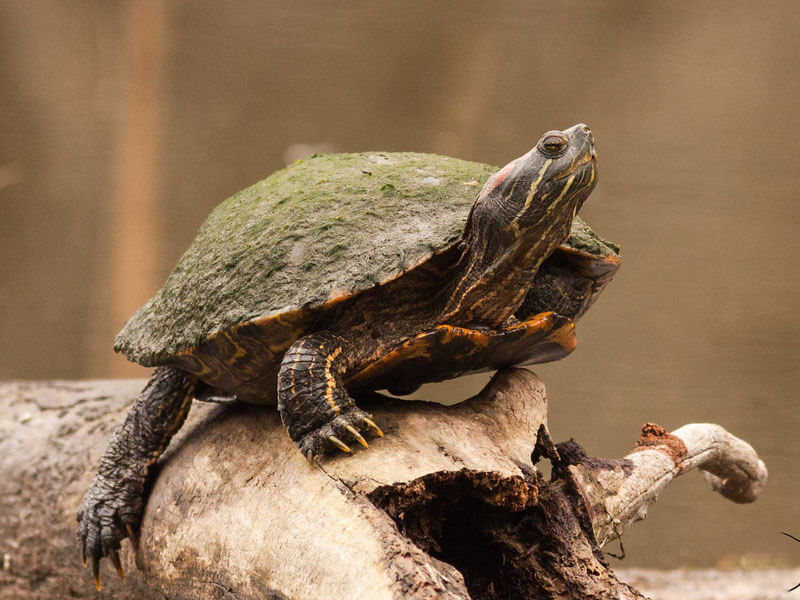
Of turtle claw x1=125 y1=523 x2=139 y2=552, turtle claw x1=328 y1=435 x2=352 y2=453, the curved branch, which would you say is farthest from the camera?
turtle claw x1=125 y1=523 x2=139 y2=552

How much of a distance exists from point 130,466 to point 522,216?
1525mm

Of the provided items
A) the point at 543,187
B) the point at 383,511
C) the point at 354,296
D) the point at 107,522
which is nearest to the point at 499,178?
the point at 543,187

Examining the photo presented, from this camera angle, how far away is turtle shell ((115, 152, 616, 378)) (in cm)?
177

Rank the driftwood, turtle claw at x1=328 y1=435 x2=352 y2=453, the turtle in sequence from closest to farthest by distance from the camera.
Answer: the driftwood < turtle claw at x1=328 y1=435 x2=352 y2=453 < the turtle

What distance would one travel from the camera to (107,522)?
213cm

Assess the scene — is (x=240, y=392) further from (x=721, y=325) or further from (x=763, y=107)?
(x=763, y=107)

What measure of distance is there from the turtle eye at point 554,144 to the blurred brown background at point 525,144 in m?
2.58

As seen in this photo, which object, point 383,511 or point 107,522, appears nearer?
point 383,511

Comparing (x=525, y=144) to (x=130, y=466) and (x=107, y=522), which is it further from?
(x=107, y=522)

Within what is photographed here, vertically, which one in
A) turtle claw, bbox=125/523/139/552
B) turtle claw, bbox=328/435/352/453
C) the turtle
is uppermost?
the turtle

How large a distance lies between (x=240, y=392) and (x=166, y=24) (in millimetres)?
3304

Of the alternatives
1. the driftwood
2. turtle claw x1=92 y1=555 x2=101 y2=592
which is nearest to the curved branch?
the driftwood

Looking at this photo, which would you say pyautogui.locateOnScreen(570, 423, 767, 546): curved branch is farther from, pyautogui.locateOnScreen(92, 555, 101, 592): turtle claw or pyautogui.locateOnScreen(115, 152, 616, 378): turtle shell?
pyautogui.locateOnScreen(92, 555, 101, 592): turtle claw

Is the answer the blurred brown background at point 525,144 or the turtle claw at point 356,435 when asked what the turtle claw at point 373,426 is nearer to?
the turtle claw at point 356,435
